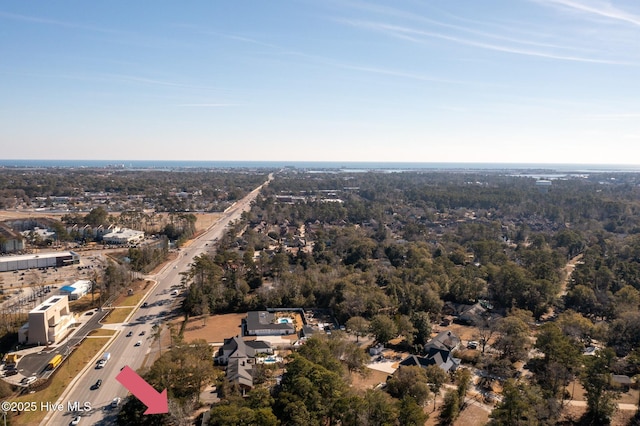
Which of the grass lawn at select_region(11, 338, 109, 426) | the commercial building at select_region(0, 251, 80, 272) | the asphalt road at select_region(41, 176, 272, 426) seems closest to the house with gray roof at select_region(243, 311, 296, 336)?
the asphalt road at select_region(41, 176, 272, 426)

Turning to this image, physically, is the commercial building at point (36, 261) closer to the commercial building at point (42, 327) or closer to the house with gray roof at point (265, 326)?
the commercial building at point (42, 327)

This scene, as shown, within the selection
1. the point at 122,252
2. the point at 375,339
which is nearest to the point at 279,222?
the point at 122,252

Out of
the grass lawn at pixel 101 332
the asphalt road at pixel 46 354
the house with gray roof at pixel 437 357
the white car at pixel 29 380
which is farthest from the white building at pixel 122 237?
the house with gray roof at pixel 437 357

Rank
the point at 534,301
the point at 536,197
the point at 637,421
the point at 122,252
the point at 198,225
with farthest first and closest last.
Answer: the point at 536,197, the point at 198,225, the point at 122,252, the point at 534,301, the point at 637,421

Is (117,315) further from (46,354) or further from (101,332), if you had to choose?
(46,354)

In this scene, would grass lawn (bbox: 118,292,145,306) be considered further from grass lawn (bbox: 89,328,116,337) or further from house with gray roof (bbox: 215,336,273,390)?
house with gray roof (bbox: 215,336,273,390)

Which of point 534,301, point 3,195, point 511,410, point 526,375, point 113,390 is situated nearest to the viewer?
point 511,410

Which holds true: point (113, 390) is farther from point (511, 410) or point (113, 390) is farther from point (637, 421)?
point (637, 421)
